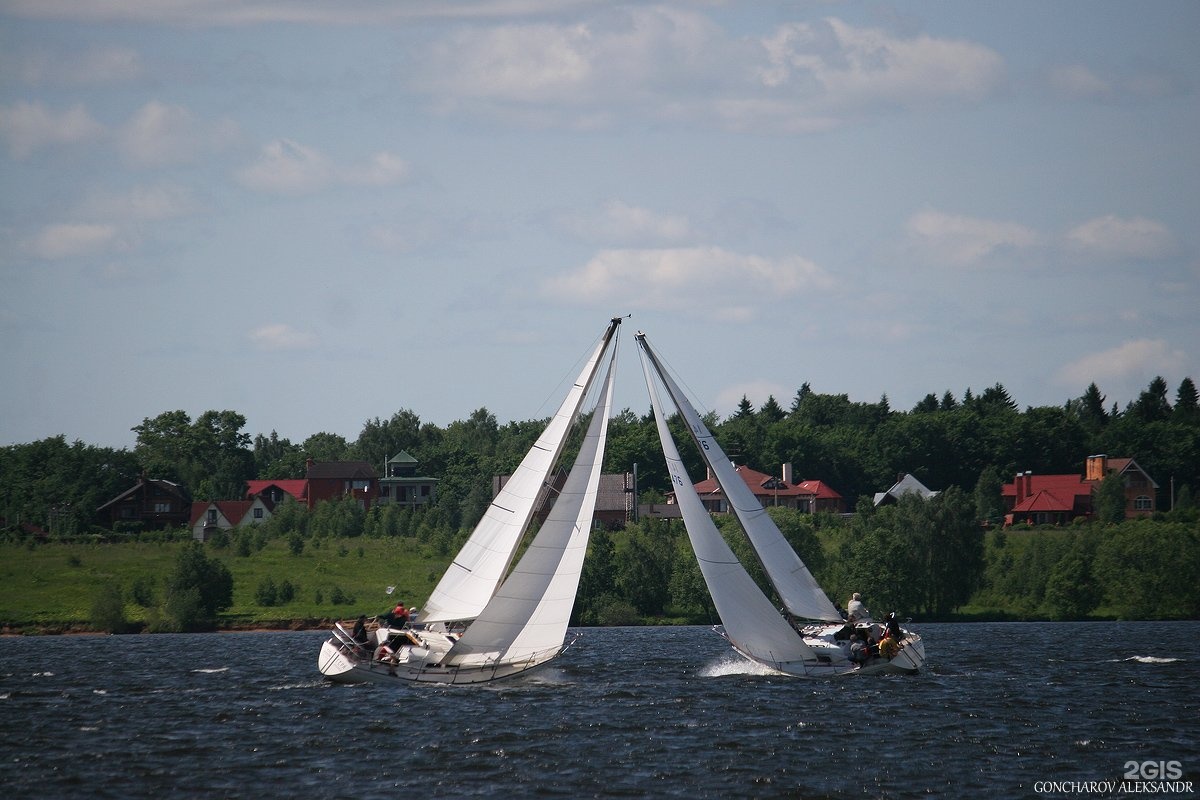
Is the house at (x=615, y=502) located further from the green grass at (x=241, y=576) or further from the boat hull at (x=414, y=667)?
the boat hull at (x=414, y=667)

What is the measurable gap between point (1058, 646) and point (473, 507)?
7351 cm

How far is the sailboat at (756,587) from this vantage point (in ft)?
164

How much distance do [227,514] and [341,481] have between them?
17185mm

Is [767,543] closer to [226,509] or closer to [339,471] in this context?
[226,509]

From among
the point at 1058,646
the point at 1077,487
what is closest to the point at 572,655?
the point at 1058,646

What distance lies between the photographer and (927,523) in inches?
3875

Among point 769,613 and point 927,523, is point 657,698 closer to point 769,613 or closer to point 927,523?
point 769,613

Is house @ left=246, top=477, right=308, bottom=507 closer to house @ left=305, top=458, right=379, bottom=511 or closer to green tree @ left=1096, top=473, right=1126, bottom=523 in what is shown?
house @ left=305, top=458, right=379, bottom=511

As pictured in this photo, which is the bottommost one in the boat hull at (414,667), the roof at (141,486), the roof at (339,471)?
the boat hull at (414,667)

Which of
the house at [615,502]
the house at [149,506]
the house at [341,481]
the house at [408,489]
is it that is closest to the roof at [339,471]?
the house at [341,481]

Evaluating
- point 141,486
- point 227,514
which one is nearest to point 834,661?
point 227,514

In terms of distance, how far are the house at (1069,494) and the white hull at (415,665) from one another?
101m

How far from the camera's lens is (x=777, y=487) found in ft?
508

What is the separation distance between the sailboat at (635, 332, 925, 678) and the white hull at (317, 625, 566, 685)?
6357 millimetres
